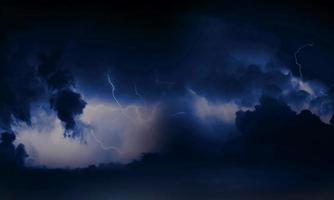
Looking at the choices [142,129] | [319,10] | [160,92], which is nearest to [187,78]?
[160,92]

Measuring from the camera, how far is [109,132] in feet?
28.5

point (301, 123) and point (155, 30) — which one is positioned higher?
point (155, 30)

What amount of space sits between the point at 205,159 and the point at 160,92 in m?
1.29

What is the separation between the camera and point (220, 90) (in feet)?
28.6

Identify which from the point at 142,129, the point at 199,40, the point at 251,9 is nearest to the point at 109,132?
the point at 142,129

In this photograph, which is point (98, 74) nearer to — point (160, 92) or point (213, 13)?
point (160, 92)

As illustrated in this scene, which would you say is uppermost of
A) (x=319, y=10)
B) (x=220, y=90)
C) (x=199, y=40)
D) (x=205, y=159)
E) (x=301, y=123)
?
(x=319, y=10)

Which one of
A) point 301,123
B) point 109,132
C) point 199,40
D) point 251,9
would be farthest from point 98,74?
point 301,123

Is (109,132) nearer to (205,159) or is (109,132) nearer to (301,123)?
(205,159)

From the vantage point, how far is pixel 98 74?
8.70 meters

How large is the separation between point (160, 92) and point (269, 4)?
2.32m

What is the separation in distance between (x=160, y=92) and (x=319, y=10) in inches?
118

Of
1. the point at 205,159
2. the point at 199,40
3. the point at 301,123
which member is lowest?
the point at 205,159

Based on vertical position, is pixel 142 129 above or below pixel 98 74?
below
